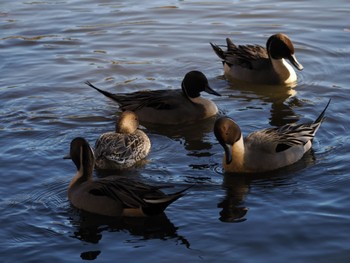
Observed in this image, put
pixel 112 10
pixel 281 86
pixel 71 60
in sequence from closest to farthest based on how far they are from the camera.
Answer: pixel 281 86, pixel 71 60, pixel 112 10

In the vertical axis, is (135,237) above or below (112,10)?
below

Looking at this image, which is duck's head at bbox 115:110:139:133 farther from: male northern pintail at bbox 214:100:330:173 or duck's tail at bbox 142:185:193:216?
duck's tail at bbox 142:185:193:216

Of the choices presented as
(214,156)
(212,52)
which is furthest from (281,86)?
(214,156)

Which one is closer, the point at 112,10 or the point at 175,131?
the point at 175,131

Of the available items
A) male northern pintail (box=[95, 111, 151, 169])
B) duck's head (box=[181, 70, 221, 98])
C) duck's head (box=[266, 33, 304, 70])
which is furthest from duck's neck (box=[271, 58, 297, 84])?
male northern pintail (box=[95, 111, 151, 169])

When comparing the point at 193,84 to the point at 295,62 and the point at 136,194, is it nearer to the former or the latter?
the point at 295,62

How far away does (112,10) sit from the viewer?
1847 centimetres

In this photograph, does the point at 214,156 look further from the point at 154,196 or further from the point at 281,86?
the point at 281,86

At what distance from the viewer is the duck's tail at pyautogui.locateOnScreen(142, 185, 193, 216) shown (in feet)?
30.3

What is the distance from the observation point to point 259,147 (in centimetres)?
1089

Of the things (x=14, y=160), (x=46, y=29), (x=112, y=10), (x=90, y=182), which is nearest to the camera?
(x=90, y=182)

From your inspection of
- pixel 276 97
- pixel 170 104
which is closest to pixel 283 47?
pixel 276 97

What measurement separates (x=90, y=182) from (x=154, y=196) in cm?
90

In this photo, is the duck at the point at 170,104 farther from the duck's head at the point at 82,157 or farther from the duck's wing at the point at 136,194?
the duck's wing at the point at 136,194
